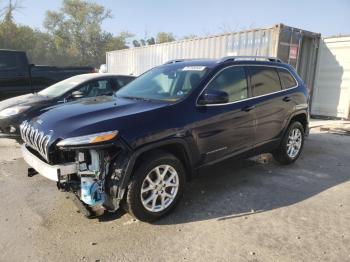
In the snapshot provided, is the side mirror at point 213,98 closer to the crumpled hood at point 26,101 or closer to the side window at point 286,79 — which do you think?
the side window at point 286,79

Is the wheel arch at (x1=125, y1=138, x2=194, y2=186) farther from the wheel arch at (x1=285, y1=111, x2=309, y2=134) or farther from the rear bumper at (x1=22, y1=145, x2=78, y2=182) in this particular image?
the wheel arch at (x1=285, y1=111, x2=309, y2=134)

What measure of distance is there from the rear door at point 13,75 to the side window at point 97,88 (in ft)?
10.8

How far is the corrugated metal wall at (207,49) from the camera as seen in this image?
9758 millimetres

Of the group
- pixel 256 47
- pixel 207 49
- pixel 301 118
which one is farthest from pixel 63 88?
pixel 207 49

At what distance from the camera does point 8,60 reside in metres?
8.95

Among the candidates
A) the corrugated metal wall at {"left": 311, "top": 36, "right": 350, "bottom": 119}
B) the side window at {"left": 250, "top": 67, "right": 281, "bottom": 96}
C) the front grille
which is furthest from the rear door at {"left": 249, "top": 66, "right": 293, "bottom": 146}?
the corrugated metal wall at {"left": 311, "top": 36, "right": 350, "bottom": 119}

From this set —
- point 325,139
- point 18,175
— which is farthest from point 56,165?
point 325,139

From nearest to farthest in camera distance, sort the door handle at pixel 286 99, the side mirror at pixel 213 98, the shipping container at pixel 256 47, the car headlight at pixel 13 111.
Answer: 1. the side mirror at pixel 213 98
2. the door handle at pixel 286 99
3. the car headlight at pixel 13 111
4. the shipping container at pixel 256 47

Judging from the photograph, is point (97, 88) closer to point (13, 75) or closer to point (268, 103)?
point (13, 75)

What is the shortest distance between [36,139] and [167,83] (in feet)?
6.07

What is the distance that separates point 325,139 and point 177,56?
690 cm

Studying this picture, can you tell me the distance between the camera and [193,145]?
12.3ft

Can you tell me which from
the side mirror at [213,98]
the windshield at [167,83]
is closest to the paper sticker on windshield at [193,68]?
the windshield at [167,83]

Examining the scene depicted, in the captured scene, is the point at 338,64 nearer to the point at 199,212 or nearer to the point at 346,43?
the point at 346,43
